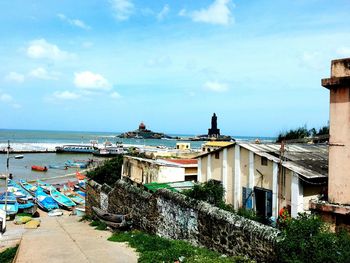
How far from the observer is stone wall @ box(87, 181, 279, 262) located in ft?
25.9

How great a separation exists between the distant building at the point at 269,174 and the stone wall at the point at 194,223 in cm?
307

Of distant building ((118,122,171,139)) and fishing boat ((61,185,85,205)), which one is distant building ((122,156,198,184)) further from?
distant building ((118,122,171,139))

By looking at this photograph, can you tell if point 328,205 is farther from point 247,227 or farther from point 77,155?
point 77,155

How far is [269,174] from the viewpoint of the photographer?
40.2ft

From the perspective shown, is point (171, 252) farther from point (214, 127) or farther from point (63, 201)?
point (214, 127)

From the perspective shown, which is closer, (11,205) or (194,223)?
(194,223)

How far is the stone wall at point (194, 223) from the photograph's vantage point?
25.9 ft

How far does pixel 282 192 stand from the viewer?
38.1 ft

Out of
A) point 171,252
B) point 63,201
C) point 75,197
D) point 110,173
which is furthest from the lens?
point 110,173

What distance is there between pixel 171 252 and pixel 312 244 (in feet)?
12.5

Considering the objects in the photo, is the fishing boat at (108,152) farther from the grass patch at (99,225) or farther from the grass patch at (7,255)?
the grass patch at (7,255)

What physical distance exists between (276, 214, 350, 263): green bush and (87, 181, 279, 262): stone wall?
0.73 metres

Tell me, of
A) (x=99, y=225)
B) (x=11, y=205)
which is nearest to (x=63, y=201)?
(x=11, y=205)

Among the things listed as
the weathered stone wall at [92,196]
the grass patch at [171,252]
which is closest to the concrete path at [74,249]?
the grass patch at [171,252]
